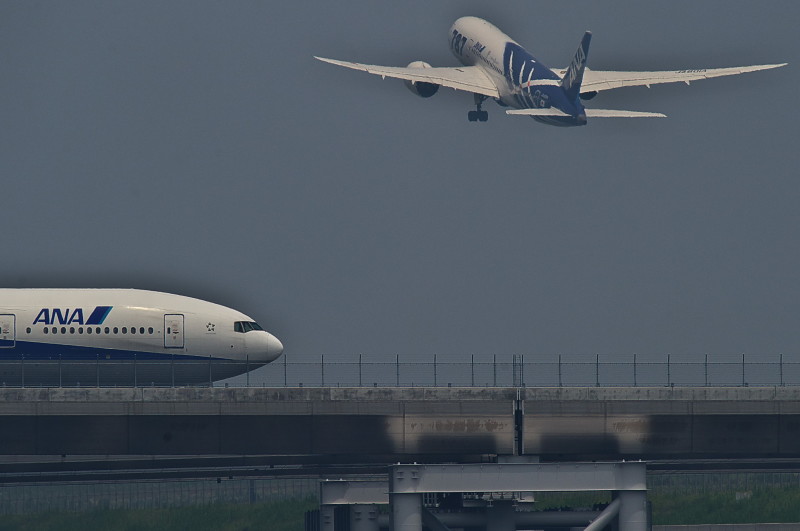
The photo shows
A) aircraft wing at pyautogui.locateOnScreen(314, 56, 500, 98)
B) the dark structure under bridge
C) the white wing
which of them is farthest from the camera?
aircraft wing at pyautogui.locateOnScreen(314, 56, 500, 98)

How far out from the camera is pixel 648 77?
165 metres

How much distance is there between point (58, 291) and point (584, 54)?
5889cm

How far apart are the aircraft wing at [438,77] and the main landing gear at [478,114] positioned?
115cm

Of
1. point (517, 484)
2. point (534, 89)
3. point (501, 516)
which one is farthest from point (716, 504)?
point (517, 484)

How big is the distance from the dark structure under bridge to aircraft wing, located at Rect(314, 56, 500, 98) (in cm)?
8317

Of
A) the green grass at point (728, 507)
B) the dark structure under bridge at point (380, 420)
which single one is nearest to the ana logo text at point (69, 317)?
the dark structure under bridge at point (380, 420)

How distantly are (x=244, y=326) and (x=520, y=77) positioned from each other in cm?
6257

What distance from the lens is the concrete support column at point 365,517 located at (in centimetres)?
8994

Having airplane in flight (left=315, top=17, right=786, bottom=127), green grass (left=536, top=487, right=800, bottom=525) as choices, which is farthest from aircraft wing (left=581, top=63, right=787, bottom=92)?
green grass (left=536, top=487, right=800, bottom=525)

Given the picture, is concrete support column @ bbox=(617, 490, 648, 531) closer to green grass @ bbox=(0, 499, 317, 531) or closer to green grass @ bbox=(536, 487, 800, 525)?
green grass @ bbox=(536, 487, 800, 525)

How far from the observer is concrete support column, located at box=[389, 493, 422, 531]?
264 ft

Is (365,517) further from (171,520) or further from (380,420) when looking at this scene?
(171,520)

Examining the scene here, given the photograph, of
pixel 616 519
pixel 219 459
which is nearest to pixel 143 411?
pixel 219 459

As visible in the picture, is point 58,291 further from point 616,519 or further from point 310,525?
point 616,519
